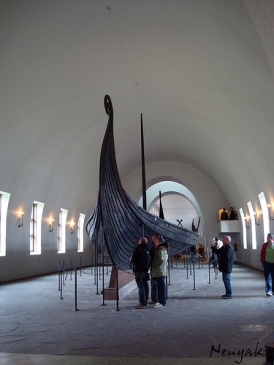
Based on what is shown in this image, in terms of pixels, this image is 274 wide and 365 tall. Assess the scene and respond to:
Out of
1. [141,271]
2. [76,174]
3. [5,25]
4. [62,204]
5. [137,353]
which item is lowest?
[137,353]

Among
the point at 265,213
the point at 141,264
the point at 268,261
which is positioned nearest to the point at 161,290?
the point at 141,264

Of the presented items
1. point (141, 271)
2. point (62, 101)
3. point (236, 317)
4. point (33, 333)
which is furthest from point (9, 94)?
point (236, 317)

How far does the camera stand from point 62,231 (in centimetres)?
2130

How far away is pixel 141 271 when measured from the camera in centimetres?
862

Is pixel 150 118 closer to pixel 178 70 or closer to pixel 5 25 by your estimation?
pixel 178 70

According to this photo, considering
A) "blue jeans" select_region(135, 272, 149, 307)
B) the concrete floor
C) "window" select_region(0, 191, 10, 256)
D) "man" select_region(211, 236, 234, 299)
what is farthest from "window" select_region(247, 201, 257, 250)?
"blue jeans" select_region(135, 272, 149, 307)

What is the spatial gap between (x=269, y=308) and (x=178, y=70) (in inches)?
272

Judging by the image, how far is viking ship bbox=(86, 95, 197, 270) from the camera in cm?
1031

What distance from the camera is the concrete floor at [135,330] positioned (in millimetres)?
5023

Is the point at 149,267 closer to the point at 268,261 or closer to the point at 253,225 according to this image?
the point at 268,261

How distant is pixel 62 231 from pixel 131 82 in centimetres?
989

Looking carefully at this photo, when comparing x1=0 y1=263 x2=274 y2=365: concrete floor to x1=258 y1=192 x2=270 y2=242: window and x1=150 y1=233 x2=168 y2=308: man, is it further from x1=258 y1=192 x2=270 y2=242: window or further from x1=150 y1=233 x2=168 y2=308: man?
x1=258 y1=192 x2=270 y2=242: window

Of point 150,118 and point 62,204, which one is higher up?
point 150,118

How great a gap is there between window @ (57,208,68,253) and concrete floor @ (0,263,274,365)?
Result: 10.1m
